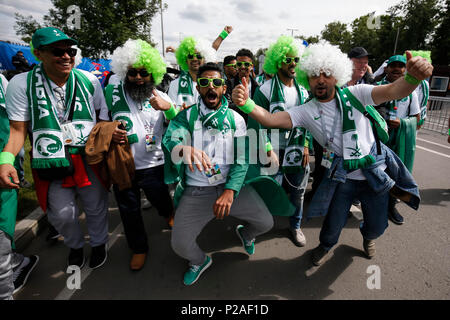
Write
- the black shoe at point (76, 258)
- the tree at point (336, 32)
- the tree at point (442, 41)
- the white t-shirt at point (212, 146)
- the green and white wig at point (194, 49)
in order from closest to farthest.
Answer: the white t-shirt at point (212, 146) → the black shoe at point (76, 258) → the green and white wig at point (194, 49) → the tree at point (442, 41) → the tree at point (336, 32)

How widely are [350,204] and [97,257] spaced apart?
281 cm

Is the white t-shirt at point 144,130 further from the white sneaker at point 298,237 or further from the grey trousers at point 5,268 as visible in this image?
the white sneaker at point 298,237

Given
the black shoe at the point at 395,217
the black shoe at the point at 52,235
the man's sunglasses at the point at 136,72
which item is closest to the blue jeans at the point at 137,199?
the man's sunglasses at the point at 136,72

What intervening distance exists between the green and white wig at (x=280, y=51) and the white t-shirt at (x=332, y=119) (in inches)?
41.9

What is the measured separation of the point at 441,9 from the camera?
27.8 metres

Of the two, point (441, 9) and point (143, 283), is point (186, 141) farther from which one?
point (441, 9)

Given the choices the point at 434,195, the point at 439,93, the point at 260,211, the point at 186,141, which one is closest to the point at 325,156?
the point at 260,211

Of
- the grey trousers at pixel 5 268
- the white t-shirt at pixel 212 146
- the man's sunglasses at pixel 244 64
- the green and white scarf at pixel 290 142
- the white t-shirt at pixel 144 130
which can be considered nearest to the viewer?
the grey trousers at pixel 5 268

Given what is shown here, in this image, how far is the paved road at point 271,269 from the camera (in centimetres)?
234

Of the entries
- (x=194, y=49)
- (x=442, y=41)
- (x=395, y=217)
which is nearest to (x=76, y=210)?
(x=194, y=49)

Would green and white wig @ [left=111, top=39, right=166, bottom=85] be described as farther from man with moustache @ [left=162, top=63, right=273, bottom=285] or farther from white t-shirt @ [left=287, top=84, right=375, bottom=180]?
white t-shirt @ [left=287, top=84, right=375, bottom=180]

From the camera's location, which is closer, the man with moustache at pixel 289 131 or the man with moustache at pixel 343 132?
the man with moustache at pixel 343 132

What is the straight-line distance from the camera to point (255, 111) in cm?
217
